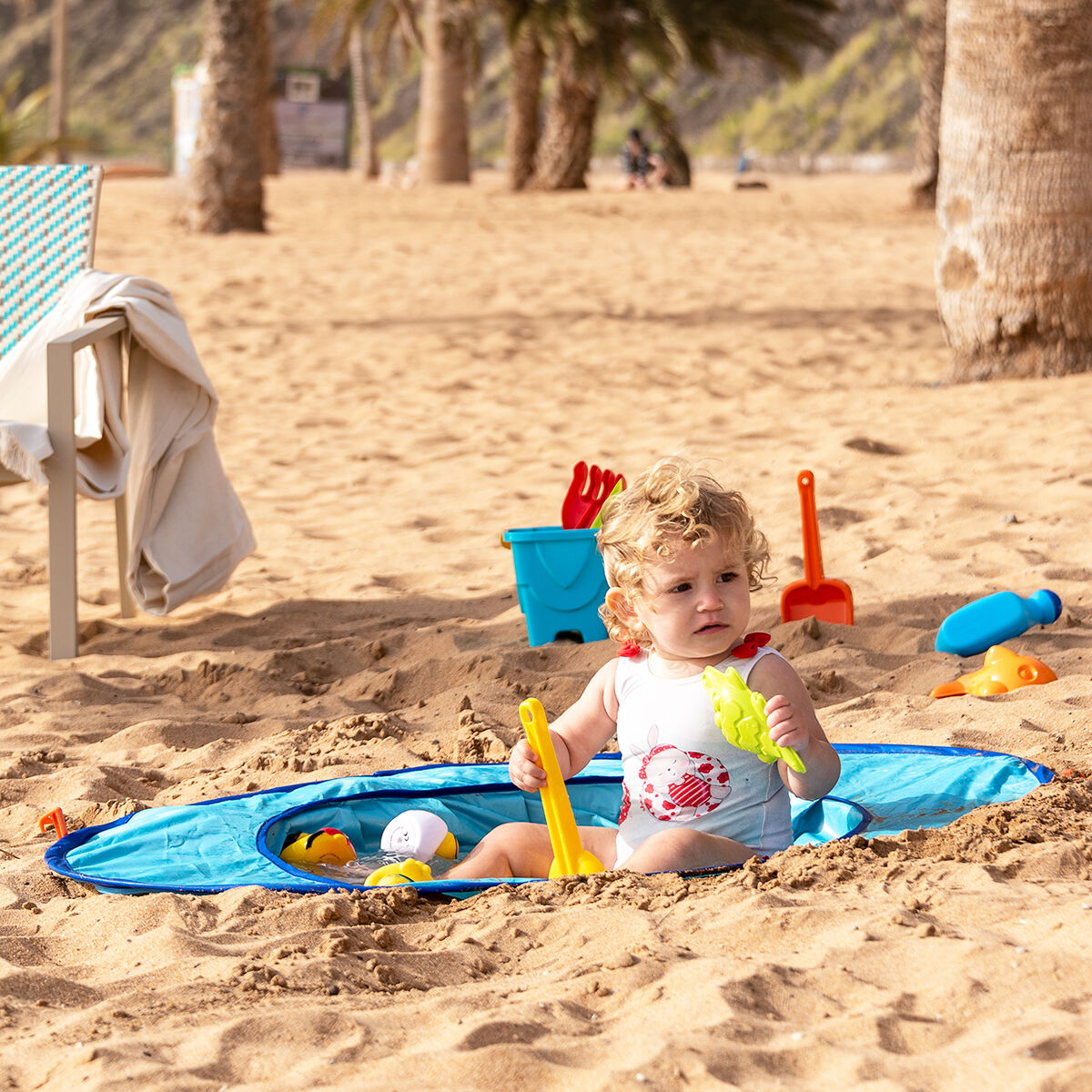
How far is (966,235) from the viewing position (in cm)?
623

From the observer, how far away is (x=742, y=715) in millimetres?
2363

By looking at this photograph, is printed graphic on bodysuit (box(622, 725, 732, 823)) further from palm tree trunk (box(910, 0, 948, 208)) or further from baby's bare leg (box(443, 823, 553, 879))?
palm tree trunk (box(910, 0, 948, 208))

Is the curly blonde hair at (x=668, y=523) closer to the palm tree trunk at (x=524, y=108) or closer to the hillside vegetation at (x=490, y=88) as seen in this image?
the palm tree trunk at (x=524, y=108)

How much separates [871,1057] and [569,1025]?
38 centimetres

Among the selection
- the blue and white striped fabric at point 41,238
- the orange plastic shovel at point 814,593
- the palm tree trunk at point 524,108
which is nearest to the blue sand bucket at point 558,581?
the orange plastic shovel at point 814,593

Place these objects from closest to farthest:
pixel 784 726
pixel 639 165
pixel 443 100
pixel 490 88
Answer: pixel 784 726 → pixel 443 100 → pixel 639 165 → pixel 490 88

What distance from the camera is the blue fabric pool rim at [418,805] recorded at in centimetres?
250

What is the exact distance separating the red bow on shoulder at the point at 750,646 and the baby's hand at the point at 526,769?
16.1 inches

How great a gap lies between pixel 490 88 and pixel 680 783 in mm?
65945

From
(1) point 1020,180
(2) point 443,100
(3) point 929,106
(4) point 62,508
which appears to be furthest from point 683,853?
(2) point 443,100

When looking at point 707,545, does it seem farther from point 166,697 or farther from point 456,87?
point 456,87

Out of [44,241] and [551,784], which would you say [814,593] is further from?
[44,241]

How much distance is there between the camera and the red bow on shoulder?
2531 millimetres

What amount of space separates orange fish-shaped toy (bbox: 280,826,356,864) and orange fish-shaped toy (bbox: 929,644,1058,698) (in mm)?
1458
